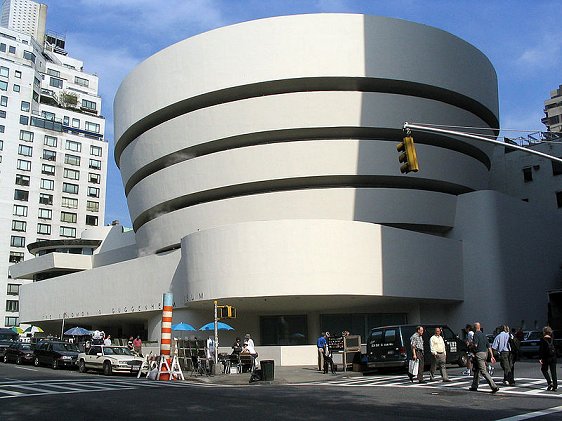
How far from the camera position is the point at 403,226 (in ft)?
129

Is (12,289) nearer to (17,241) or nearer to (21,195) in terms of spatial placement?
(17,241)

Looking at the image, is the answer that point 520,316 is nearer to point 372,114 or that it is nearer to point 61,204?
point 372,114

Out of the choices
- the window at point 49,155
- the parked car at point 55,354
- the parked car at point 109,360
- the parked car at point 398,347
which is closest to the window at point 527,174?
the parked car at point 398,347

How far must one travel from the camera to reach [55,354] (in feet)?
97.7

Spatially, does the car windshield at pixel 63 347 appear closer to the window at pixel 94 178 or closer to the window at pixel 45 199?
the window at pixel 45 199

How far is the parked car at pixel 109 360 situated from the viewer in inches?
1018

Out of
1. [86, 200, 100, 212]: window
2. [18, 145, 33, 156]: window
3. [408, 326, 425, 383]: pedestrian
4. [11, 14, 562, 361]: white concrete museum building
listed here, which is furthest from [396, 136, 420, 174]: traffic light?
[86, 200, 100, 212]: window

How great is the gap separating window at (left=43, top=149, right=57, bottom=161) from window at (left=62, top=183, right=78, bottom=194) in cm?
396

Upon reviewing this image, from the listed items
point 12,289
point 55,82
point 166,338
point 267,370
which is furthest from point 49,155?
point 267,370

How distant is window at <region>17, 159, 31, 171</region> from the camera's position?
80750mm

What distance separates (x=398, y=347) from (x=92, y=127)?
259 ft

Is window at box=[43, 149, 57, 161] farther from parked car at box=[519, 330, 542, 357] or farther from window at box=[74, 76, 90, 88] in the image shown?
parked car at box=[519, 330, 542, 357]

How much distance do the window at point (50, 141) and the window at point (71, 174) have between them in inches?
151

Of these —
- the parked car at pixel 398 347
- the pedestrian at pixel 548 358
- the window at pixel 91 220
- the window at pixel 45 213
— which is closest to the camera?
the pedestrian at pixel 548 358
